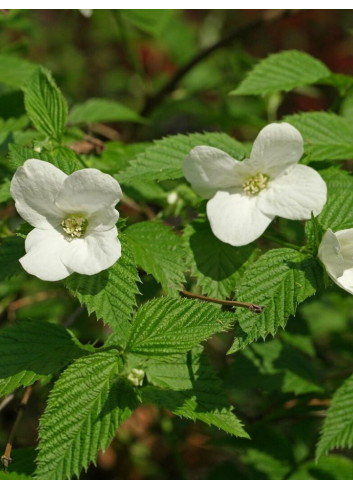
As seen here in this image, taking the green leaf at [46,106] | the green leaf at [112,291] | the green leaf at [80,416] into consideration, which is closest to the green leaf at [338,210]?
the green leaf at [112,291]

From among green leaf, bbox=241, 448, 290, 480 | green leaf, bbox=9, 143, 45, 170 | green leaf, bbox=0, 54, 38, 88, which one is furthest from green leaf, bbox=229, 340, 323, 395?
green leaf, bbox=0, 54, 38, 88

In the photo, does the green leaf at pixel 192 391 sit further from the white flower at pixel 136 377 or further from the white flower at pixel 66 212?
the white flower at pixel 66 212

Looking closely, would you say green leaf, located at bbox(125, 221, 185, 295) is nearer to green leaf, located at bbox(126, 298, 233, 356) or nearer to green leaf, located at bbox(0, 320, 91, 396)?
green leaf, located at bbox(126, 298, 233, 356)

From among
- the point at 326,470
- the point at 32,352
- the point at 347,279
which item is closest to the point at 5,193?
the point at 32,352

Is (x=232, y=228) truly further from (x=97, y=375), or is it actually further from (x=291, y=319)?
(x=291, y=319)
